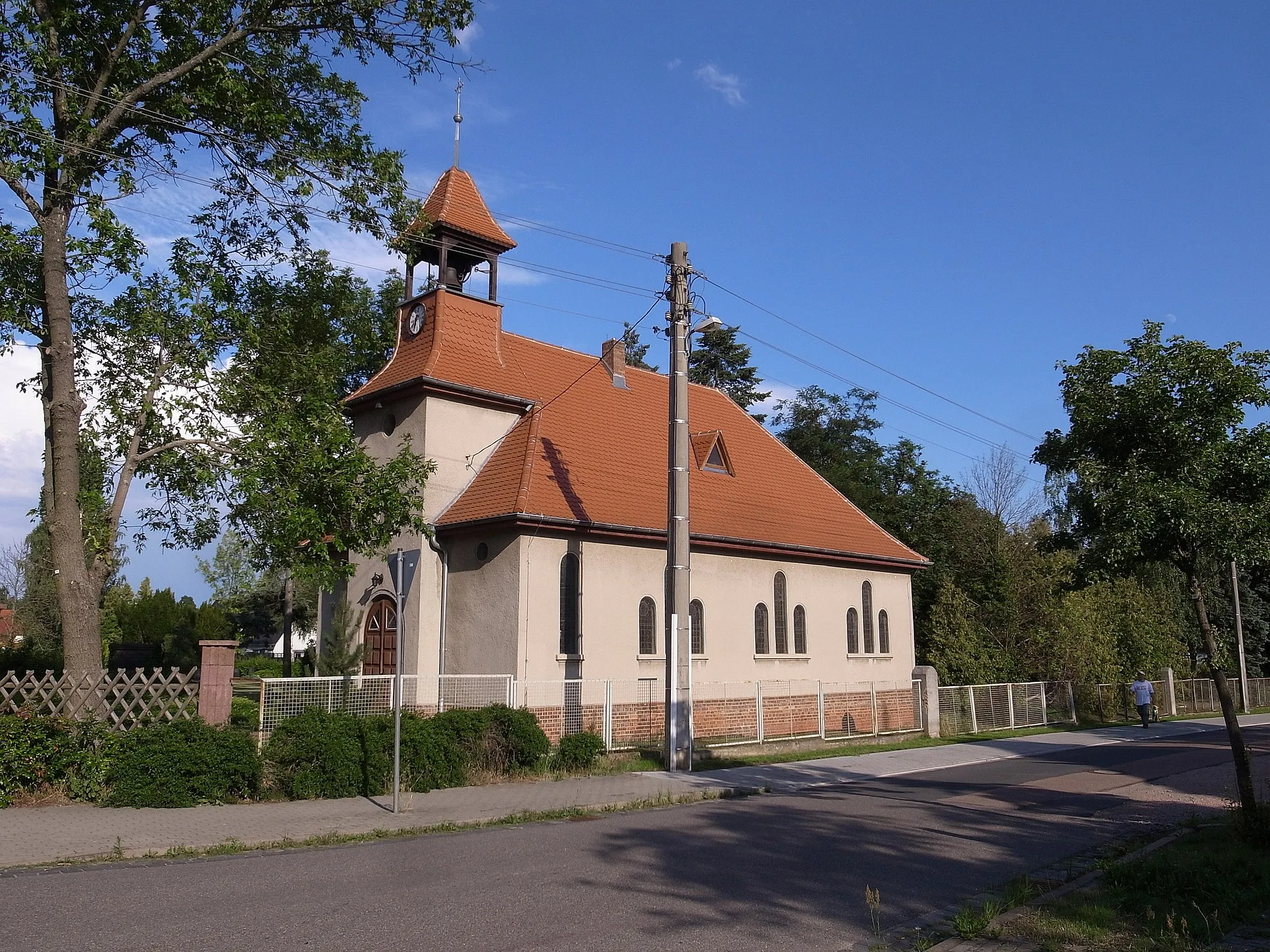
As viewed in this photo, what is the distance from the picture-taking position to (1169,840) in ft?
32.7

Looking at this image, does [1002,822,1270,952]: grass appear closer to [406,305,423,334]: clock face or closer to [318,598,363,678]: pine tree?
[318,598,363,678]: pine tree

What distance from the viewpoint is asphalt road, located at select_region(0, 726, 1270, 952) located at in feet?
20.6

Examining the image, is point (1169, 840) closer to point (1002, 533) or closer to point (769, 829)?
point (769, 829)

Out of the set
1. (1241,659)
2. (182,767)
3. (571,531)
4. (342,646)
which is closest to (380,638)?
(342,646)

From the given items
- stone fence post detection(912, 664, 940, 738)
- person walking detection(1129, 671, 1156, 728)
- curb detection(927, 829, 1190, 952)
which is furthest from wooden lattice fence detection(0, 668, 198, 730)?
person walking detection(1129, 671, 1156, 728)

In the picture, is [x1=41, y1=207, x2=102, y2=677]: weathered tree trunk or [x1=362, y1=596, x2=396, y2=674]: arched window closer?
[x1=41, y1=207, x2=102, y2=677]: weathered tree trunk

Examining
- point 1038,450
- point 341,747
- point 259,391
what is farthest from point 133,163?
point 1038,450

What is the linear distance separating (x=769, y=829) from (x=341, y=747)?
577 cm

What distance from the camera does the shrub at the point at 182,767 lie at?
1150 centimetres

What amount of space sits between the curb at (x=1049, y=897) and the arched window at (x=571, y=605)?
12.3m

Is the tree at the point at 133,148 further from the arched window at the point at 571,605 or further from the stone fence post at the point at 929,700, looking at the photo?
the stone fence post at the point at 929,700

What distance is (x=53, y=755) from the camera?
11602 mm

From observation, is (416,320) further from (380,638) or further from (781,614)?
(781,614)

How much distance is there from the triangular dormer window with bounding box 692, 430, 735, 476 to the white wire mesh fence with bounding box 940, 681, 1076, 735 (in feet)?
26.9
